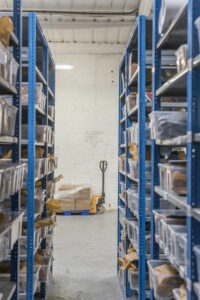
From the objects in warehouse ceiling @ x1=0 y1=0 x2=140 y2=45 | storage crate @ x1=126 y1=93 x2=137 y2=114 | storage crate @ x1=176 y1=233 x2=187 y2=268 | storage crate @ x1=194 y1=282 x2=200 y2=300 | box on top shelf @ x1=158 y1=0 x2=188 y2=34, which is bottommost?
storage crate @ x1=194 y1=282 x2=200 y2=300

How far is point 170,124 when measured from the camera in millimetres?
2480

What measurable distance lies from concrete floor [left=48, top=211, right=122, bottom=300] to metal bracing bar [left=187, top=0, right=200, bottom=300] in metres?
2.71

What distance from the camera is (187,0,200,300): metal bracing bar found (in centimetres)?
188

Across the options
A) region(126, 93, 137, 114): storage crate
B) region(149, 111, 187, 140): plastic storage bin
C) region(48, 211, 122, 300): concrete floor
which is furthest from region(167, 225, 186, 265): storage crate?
region(48, 211, 122, 300): concrete floor

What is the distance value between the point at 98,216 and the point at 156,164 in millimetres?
6358

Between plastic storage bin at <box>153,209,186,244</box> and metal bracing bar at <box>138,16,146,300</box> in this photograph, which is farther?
metal bracing bar at <box>138,16,146,300</box>

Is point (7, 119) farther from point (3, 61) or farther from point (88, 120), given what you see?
point (88, 120)

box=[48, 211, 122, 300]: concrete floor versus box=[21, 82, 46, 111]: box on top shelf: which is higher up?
box=[21, 82, 46, 111]: box on top shelf

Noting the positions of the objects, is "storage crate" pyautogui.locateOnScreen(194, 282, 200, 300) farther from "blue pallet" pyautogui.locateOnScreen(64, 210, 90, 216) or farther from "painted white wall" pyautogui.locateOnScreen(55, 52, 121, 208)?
"painted white wall" pyautogui.locateOnScreen(55, 52, 121, 208)

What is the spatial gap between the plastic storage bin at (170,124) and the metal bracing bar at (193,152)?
21.8 inches

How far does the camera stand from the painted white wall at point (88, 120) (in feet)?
32.3

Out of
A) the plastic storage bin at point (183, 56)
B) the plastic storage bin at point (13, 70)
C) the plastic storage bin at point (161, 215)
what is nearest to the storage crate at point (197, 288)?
the plastic storage bin at point (161, 215)

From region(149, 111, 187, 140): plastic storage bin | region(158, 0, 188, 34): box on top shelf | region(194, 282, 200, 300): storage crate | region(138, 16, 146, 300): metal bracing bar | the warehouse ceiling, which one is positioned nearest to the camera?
region(194, 282, 200, 300): storage crate

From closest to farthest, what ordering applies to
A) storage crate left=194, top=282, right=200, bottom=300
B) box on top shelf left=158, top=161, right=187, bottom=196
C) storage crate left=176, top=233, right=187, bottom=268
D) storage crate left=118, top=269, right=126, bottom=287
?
storage crate left=194, top=282, right=200, bottom=300, storage crate left=176, top=233, right=187, bottom=268, box on top shelf left=158, top=161, right=187, bottom=196, storage crate left=118, top=269, right=126, bottom=287
